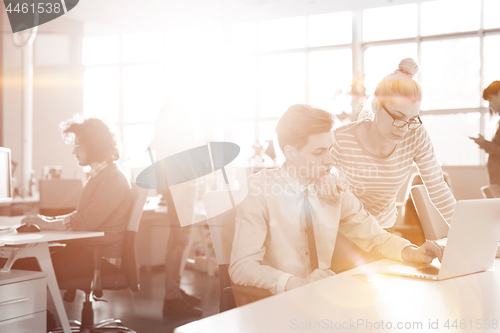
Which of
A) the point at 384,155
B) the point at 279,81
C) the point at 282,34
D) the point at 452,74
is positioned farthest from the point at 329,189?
the point at 282,34

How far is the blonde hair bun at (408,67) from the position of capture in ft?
5.87

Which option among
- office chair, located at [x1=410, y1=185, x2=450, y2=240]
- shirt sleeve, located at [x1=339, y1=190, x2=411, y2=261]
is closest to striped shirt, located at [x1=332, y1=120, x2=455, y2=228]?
office chair, located at [x1=410, y1=185, x2=450, y2=240]

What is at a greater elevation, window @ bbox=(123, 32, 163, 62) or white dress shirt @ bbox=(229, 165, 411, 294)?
window @ bbox=(123, 32, 163, 62)

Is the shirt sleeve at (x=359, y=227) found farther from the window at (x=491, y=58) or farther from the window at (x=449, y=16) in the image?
the window at (x=449, y=16)

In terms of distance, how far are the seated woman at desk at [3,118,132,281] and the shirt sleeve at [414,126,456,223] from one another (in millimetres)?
1632

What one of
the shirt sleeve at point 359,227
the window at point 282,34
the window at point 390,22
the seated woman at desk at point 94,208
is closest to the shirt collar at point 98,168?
the seated woman at desk at point 94,208

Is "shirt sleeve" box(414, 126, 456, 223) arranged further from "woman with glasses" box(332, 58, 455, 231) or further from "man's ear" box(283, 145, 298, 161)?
"man's ear" box(283, 145, 298, 161)

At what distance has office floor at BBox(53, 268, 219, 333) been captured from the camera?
3098mm

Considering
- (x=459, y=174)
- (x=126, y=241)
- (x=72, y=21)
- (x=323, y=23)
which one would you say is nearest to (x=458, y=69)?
(x=459, y=174)

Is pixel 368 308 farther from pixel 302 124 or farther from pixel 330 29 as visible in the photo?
pixel 330 29

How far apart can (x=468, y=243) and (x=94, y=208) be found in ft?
6.65

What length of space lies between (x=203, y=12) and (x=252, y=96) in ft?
6.07

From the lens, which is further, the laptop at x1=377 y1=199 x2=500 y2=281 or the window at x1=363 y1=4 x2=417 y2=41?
the window at x1=363 y1=4 x2=417 y2=41

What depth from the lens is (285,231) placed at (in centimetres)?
148
